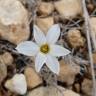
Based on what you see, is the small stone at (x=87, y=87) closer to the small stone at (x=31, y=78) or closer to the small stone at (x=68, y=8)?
the small stone at (x=31, y=78)

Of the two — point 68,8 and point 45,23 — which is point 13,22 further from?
point 68,8

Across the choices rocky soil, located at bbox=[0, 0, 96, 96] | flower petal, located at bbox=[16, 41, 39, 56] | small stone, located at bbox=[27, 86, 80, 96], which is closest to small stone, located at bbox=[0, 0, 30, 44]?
rocky soil, located at bbox=[0, 0, 96, 96]

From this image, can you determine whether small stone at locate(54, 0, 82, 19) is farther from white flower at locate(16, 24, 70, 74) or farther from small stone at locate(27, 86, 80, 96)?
small stone at locate(27, 86, 80, 96)

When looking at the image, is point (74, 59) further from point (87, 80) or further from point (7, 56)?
point (7, 56)

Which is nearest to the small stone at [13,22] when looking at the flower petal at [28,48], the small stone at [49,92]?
the flower petal at [28,48]

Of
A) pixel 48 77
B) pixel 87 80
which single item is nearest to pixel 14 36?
pixel 48 77

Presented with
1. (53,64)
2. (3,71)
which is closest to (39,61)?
(53,64)
